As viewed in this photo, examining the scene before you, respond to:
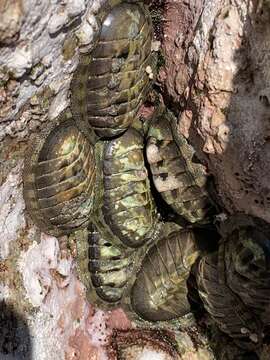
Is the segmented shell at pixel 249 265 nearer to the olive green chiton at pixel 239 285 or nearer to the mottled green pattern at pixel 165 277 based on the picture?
the olive green chiton at pixel 239 285

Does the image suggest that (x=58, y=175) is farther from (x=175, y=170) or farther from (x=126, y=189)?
(x=175, y=170)

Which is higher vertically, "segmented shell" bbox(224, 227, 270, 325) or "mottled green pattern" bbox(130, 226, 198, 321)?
"segmented shell" bbox(224, 227, 270, 325)

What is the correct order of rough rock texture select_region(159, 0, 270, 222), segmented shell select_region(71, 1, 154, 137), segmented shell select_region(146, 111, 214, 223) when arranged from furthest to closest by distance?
segmented shell select_region(146, 111, 214, 223)
segmented shell select_region(71, 1, 154, 137)
rough rock texture select_region(159, 0, 270, 222)

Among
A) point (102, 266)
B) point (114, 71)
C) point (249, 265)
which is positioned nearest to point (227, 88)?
point (114, 71)

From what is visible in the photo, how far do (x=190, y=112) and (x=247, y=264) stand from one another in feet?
1.89

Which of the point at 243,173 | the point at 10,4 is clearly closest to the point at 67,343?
the point at 243,173

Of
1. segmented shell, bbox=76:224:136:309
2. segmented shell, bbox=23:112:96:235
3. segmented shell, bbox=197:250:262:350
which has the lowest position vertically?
segmented shell, bbox=197:250:262:350

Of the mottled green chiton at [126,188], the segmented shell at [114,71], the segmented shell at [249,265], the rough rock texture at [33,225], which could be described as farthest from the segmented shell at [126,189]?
the segmented shell at [249,265]

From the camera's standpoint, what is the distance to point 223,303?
2342 millimetres

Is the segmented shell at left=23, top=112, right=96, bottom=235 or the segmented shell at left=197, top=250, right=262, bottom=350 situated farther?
the segmented shell at left=197, top=250, right=262, bottom=350

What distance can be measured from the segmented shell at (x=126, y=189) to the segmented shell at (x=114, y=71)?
11cm

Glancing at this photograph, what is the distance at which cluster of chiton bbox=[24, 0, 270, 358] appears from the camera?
2.06 meters

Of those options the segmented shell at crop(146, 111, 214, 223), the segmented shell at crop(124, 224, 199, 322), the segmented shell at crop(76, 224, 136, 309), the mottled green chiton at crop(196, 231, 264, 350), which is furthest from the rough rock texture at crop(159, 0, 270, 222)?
the segmented shell at crop(76, 224, 136, 309)

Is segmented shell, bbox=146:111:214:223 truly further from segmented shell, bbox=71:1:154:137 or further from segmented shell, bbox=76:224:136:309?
segmented shell, bbox=76:224:136:309
